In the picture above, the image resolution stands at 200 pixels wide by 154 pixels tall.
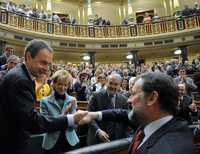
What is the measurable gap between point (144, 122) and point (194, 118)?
2273 mm

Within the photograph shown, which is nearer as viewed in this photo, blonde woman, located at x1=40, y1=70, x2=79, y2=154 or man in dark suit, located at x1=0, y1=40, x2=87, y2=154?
man in dark suit, located at x1=0, y1=40, x2=87, y2=154

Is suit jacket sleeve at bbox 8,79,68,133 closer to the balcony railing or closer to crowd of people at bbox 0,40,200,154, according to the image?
crowd of people at bbox 0,40,200,154

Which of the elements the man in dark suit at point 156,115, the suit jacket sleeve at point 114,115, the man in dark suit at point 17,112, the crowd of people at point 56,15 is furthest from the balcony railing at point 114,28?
the man in dark suit at point 156,115

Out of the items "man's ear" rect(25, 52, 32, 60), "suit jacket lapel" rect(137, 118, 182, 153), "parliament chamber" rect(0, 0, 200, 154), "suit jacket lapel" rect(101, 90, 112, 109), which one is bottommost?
"suit jacket lapel" rect(137, 118, 182, 153)

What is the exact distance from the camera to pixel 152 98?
1.24 meters

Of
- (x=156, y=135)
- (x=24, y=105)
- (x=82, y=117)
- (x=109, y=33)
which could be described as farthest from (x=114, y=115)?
(x=109, y=33)

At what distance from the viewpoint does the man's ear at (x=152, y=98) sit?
48.4 inches

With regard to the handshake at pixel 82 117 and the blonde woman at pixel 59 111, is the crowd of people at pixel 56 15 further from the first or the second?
the handshake at pixel 82 117

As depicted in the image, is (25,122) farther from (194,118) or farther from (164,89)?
(194,118)

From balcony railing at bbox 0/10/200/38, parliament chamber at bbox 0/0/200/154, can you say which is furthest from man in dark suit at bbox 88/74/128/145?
balcony railing at bbox 0/10/200/38

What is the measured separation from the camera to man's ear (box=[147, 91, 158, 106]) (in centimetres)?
123

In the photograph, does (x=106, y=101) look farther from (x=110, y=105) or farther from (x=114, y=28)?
(x=114, y=28)

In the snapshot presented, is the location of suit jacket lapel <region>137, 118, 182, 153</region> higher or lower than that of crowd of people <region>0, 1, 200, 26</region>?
lower

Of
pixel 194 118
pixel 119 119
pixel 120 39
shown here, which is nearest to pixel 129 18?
pixel 120 39
